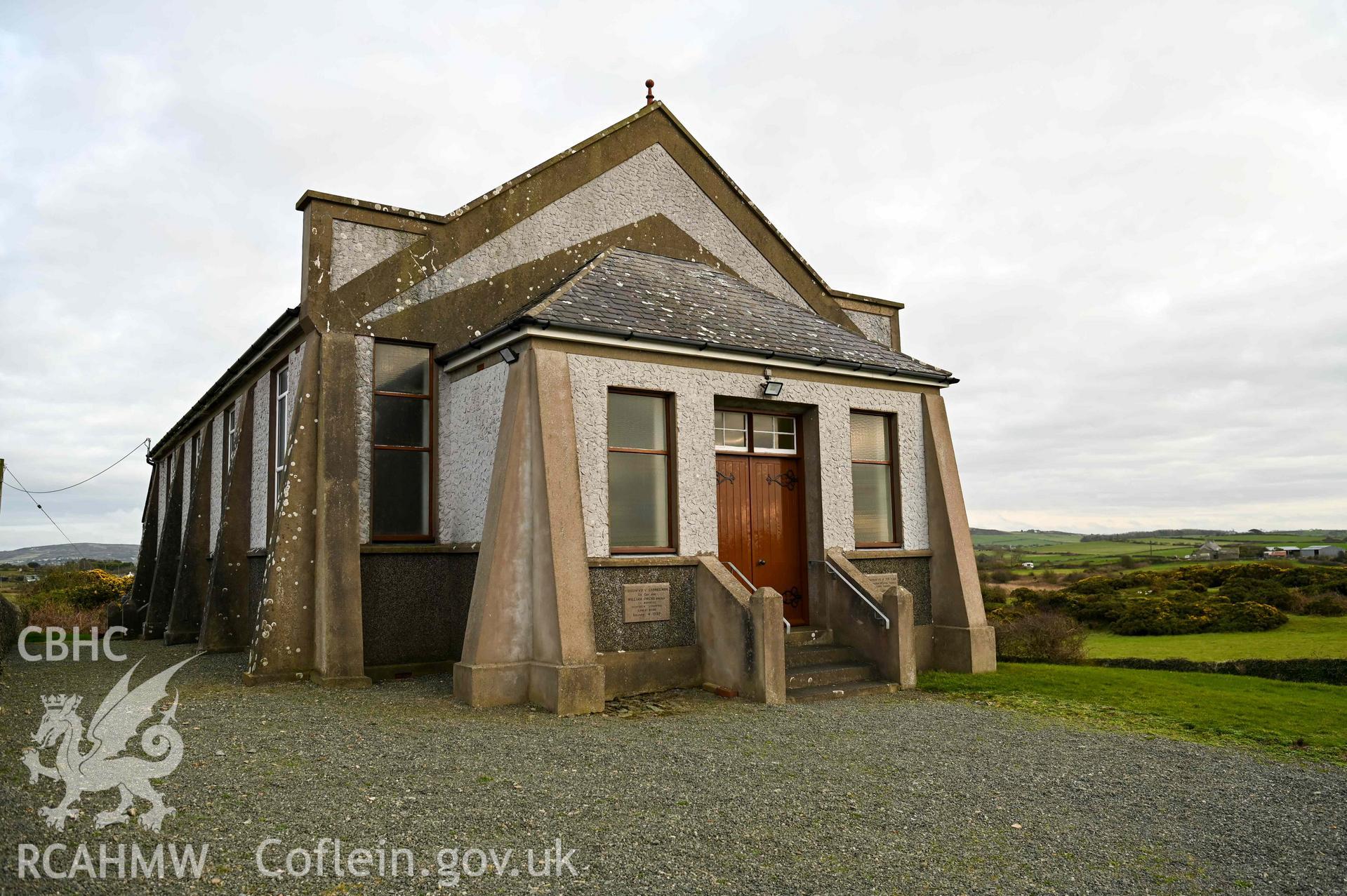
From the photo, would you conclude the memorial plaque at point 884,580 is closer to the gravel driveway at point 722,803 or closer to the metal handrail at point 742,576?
the metal handrail at point 742,576

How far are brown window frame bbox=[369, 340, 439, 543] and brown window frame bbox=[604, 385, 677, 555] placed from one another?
318 cm

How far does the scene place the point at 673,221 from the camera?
571 inches

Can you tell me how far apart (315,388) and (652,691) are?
5.91 meters

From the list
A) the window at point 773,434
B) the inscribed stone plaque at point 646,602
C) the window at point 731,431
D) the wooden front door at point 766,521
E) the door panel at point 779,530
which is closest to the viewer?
the inscribed stone plaque at point 646,602

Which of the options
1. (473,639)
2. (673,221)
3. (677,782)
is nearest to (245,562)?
(473,639)

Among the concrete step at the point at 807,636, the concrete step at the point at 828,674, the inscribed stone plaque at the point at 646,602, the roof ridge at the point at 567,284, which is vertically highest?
the roof ridge at the point at 567,284

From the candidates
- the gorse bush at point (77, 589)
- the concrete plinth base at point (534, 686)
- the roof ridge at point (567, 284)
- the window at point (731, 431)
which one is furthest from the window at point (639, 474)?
the gorse bush at point (77, 589)

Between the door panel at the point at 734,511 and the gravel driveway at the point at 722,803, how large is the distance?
2.75 m

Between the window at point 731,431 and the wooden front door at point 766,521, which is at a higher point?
the window at point 731,431

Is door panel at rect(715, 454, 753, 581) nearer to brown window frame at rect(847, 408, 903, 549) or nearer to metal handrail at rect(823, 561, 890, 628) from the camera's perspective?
metal handrail at rect(823, 561, 890, 628)

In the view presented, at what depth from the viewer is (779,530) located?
12.1 metres

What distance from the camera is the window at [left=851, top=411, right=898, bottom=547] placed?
41.9 ft

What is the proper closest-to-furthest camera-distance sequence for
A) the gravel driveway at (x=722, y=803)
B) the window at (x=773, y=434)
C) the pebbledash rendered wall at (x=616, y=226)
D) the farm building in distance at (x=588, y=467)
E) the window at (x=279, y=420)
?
the gravel driveway at (x=722, y=803) → the farm building in distance at (x=588, y=467) → the window at (x=773, y=434) → the pebbledash rendered wall at (x=616, y=226) → the window at (x=279, y=420)

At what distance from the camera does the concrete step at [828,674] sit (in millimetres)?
10500
